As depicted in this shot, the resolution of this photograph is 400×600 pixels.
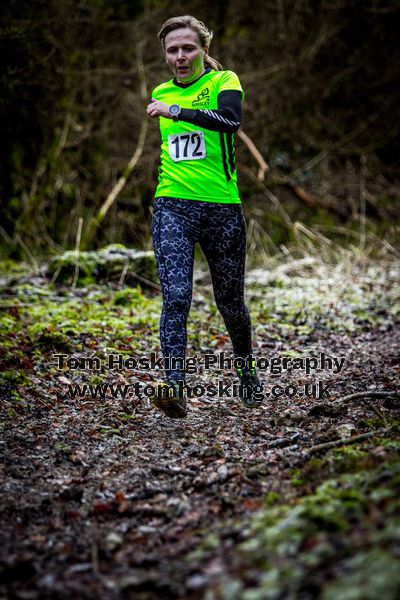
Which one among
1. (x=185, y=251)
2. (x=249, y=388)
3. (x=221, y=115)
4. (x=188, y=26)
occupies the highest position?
(x=188, y=26)

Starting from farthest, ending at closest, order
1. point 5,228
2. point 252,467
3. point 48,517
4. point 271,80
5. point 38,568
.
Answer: point 271,80 → point 5,228 → point 252,467 → point 48,517 → point 38,568

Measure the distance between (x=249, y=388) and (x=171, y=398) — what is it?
2.86ft

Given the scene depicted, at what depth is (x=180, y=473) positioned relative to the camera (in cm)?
303

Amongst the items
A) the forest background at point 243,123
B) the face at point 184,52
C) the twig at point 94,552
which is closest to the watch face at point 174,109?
the face at point 184,52

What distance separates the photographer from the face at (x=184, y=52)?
3.62 metres

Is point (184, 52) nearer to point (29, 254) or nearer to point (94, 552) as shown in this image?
point (94, 552)

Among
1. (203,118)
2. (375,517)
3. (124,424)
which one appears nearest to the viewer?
(375,517)

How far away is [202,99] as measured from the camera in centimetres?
366

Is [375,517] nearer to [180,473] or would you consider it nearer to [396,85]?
[180,473]

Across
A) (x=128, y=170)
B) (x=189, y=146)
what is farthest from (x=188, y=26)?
(x=128, y=170)

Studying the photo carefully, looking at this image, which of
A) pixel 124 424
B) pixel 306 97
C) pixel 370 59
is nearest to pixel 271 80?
pixel 306 97

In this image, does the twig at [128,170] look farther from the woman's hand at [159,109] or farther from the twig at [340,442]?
the twig at [340,442]

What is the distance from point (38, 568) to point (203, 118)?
2460 millimetres

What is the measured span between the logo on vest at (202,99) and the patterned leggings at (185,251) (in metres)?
0.59
